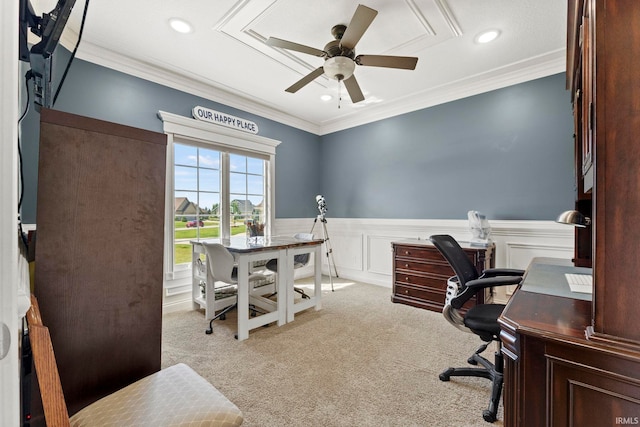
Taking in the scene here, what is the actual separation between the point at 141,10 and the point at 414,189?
3.63 m

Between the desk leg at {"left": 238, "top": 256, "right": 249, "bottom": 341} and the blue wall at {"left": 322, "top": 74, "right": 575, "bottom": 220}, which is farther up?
Result: the blue wall at {"left": 322, "top": 74, "right": 575, "bottom": 220}

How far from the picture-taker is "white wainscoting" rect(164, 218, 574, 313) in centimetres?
302

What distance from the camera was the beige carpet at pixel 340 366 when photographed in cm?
159

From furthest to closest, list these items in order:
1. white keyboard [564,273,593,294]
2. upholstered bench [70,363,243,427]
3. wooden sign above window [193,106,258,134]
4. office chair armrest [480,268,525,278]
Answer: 1. wooden sign above window [193,106,258,134]
2. office chair armrest [480,268,525,278]
3. white keyboard [564,273,593,294]
4. upholstered bench [70,363,243,427]

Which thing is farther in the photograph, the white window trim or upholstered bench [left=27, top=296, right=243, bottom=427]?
the white window trim

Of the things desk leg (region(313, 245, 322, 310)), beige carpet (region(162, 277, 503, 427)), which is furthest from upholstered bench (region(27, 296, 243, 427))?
desk leg (region(313, 245, 322, 310))

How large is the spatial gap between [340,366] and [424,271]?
69.0 inches

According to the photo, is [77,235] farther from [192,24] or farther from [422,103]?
[422,103]

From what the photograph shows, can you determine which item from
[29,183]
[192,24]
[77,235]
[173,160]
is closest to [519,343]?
[77,235]

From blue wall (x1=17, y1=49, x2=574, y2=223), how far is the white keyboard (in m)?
1.90

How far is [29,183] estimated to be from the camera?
224cm

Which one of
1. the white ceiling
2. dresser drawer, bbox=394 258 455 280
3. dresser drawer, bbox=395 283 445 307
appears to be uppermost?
the white ceiling

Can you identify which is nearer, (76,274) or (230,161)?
(76,274)

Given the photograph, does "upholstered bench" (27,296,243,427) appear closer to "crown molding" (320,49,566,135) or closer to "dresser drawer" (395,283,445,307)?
"dresser drawer" (395,283,445,307)
